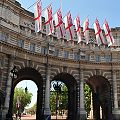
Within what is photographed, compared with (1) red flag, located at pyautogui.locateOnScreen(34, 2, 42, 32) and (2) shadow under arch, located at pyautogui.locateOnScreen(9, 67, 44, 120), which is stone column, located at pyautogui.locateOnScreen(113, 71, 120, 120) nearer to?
(2) shadow under arch, located at pyautogui.locateOnScreen(9, 67, 44, 120)

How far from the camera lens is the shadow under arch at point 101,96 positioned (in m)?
46.3

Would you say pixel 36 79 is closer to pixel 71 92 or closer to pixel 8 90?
pixel 71 92

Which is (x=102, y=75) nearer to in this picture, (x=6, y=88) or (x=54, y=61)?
(x=54, y=61)

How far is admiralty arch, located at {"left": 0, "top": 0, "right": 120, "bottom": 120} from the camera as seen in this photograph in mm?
37188

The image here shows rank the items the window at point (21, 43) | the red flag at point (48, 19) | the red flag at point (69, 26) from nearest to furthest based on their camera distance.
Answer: the red flag at point (48, 19), the window at point (21, 43), the red flag at point (69, 26)

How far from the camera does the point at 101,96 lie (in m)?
49.9

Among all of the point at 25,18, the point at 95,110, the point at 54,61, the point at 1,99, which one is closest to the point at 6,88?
the point at 1,99

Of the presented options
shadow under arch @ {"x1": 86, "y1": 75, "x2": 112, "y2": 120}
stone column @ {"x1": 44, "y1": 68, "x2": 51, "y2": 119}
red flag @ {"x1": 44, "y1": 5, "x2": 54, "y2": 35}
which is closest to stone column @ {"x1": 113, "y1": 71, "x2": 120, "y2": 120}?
shadow under arch @ {"x1": 86, "y1": 75, "x2": 112, "y2": 120}

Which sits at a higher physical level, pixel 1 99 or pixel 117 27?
pixel 117 27

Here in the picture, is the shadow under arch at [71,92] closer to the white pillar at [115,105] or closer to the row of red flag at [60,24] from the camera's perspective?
the white pillar at [115,105]

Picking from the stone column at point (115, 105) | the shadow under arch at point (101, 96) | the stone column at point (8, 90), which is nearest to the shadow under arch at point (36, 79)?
the stone column at point (8, 90)

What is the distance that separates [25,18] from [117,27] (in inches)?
866

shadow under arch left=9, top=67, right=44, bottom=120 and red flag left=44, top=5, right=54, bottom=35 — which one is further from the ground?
red flag left=44, top=5, right=54, bottom=35

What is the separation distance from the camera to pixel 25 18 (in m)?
42.6
